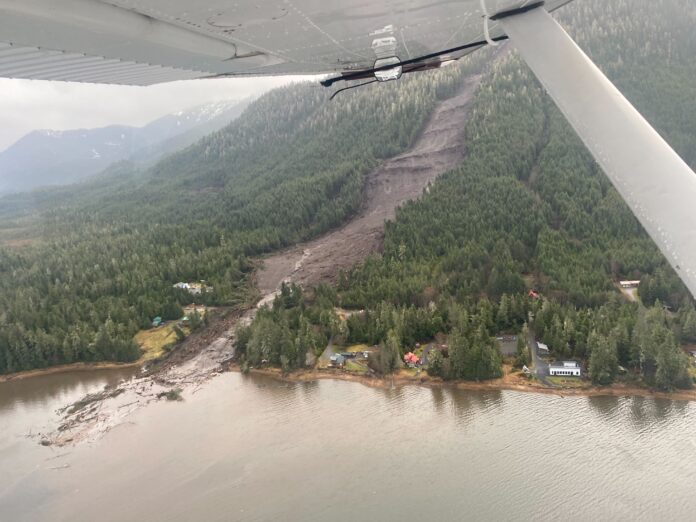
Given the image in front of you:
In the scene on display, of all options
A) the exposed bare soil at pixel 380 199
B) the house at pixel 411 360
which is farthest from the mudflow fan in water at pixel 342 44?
the exposed bare soil at pixel 380 199

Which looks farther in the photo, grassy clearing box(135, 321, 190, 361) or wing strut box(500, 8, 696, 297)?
grassy clearing box(135, 321, 190, 361)

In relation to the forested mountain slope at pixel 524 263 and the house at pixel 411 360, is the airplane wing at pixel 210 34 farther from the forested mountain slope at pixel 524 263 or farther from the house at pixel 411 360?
the house at pixel 411 360

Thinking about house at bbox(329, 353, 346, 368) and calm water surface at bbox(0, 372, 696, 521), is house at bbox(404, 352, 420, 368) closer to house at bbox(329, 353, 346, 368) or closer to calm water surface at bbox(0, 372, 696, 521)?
calm water surface at bbox(0, 372, 696, 521)

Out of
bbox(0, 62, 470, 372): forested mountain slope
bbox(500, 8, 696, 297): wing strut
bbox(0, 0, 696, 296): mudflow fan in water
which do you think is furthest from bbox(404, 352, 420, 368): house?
bbox(500, 8, 696, 297): wing strut

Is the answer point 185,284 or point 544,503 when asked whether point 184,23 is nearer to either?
point 544,503

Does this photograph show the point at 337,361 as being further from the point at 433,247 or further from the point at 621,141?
the point at 621,141

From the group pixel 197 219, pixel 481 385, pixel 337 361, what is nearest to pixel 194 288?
pixel 337 361
